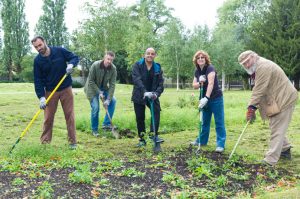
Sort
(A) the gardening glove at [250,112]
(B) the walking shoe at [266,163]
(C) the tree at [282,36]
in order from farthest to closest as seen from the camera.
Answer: (C) the tree at [282,36], (A) the gardening glove at [250,112], (B) the walking shoe at [266,163]

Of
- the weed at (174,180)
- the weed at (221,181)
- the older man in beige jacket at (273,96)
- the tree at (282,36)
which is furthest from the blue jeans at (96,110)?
the tree at (282,36)

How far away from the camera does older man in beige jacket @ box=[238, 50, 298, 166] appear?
5934 mm

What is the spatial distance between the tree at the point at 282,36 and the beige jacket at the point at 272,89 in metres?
32.9

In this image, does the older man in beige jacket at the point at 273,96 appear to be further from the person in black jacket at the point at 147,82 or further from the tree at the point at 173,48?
the tree at the point at 173,48

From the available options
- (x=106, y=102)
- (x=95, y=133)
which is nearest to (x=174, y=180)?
(x=106, y=102)

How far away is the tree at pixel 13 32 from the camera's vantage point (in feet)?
155

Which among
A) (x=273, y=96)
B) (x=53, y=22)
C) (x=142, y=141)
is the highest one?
(x=53, y=22)

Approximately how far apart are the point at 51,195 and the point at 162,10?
53.7 metres

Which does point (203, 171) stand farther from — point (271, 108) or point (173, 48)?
point (173, 48)

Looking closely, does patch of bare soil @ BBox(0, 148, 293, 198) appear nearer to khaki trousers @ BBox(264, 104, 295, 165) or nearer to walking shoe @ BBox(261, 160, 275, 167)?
walking shoe @ BBox(261, 160, 275, 167)

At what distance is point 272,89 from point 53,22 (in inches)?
1881

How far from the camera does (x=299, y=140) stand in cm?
820

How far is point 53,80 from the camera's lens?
7.02 meters

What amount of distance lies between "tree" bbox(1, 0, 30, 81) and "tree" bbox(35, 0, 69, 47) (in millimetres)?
2368
